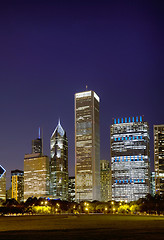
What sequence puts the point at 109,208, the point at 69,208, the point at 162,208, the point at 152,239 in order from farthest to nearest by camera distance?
the point at 69,208
the point at 109,208
the point at 162,208
the point at 152,239

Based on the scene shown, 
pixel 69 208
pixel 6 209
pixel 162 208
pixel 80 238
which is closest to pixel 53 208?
pixel 69 208

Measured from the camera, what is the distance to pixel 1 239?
33.4m

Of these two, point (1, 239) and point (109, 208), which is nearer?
point (1, 239)

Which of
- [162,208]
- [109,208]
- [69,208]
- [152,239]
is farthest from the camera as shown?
[69,208]

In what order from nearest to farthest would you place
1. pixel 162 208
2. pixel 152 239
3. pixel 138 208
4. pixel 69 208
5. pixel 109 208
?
pixel 152 239
pixel 162 208
pixel 138 208
pixel 109 208
pixel 69 208

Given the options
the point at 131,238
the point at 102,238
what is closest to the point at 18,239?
the point at 102,238

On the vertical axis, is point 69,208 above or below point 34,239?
below

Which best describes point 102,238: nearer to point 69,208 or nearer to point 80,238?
point 80,238

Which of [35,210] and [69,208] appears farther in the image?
[69,208]

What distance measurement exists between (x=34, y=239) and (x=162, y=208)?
322 ft

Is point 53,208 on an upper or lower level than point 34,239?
lower

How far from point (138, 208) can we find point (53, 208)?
48.1m

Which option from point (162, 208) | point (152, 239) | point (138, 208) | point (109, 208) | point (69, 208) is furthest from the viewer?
point (69, 208)

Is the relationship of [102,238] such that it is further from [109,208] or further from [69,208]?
[69,208]
